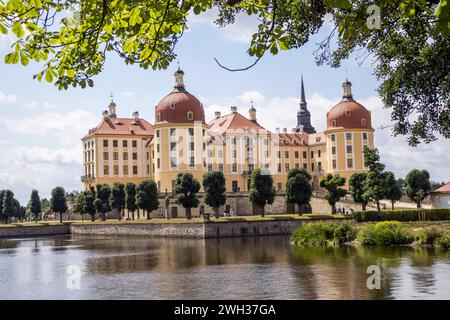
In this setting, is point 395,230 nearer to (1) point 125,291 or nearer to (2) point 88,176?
(1) point 125,291

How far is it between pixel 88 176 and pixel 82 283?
6921cm

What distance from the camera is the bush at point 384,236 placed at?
3953cm

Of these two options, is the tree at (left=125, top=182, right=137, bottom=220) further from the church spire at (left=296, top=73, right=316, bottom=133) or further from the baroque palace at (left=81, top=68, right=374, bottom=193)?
the church spire at (left=296, top=73, right=316, bottom=133)

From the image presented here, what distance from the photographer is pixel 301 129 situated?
390 ft

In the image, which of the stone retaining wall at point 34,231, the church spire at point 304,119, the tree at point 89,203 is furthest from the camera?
the church spire at point 304,119

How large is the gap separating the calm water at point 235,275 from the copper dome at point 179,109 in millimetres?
40276

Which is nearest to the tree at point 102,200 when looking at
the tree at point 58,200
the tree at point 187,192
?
the tree at point 58,200

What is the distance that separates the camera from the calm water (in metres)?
22.1

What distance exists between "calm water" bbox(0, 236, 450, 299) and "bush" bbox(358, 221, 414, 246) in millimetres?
2747

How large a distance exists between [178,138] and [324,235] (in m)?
41.2

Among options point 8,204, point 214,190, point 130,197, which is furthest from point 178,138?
point 8,204

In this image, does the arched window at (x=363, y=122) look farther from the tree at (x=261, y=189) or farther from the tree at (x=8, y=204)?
the tree at (x=8, y=204)
